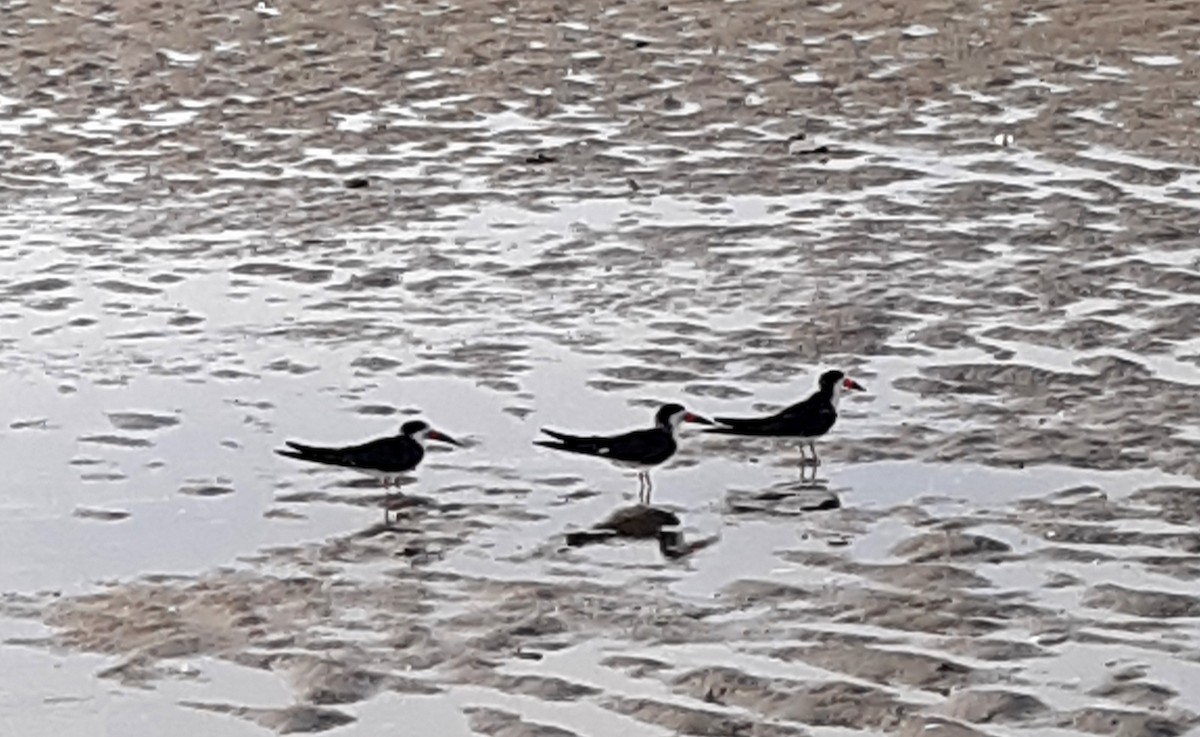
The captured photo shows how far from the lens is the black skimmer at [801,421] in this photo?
12930 millimetres

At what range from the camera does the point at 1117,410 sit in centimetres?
1362

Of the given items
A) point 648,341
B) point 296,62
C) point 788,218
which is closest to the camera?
point 648,341

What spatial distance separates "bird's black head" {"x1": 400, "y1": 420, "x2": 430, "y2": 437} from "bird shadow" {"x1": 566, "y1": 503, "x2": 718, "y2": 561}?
1172 mm

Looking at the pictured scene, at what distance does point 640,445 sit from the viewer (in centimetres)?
1266

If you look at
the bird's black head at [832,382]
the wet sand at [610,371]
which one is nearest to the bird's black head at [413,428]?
the wet sand at [610,371]

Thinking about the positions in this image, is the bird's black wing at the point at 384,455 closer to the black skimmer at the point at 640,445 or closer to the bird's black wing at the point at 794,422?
the black skimmer at the point at 640,445

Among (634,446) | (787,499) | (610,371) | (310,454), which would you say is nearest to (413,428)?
(310,454)

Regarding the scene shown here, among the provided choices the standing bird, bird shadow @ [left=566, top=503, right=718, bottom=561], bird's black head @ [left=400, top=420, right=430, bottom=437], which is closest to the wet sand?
bird shadow @ [left=566, top=503, right=718, bottom=561]

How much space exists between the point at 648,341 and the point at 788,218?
316cm

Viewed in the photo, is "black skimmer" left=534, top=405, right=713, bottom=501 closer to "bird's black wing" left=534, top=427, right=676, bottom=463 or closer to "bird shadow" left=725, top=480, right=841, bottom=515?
"bird's black wing" left=534, top=427, right=676, bottom=463

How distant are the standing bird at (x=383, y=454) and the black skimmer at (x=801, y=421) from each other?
1.66 m

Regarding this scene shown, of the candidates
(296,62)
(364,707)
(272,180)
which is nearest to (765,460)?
(364,707)

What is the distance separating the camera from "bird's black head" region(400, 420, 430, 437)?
12.9 meters

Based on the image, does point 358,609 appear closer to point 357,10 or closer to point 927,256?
point 927,256
